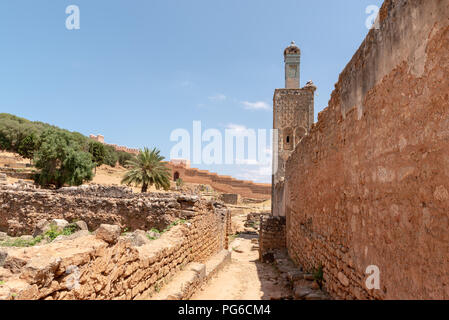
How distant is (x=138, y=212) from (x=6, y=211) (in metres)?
4.83

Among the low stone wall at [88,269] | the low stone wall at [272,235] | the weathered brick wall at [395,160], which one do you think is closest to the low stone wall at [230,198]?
the low stone wall at [272,235]

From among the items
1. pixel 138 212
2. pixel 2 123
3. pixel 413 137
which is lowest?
pixel 138 212

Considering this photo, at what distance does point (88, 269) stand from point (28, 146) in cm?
4536

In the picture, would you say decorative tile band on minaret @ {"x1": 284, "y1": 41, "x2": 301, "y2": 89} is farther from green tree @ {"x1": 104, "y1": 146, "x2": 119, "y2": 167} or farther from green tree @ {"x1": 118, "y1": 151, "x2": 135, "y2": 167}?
green tree @ {"x1": 118, "y1": 151, "x2": 135, "y2": 167}

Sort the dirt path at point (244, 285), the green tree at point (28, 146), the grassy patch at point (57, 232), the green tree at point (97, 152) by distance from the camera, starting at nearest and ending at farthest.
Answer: the dirt path at point (244, 285) → the grassy patch at point (57, 232) → the green tree at point (28, 146) → the green tree at point (97, 152)

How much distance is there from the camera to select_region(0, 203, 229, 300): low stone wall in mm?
2170

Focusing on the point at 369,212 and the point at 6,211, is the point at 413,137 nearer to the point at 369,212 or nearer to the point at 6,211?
the point at 369,212

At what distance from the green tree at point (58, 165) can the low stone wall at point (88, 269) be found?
26.3 metres

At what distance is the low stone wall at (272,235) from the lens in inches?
452

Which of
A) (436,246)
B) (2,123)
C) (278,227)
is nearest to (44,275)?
(436,246)

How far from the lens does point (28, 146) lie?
39.7 meters

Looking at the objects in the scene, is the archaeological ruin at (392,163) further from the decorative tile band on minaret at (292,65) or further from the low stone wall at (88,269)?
the decorative tile band on minaret at (292,65)

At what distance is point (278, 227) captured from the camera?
1166 centimetres

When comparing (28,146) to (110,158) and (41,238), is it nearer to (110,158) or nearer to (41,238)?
(110,158)
